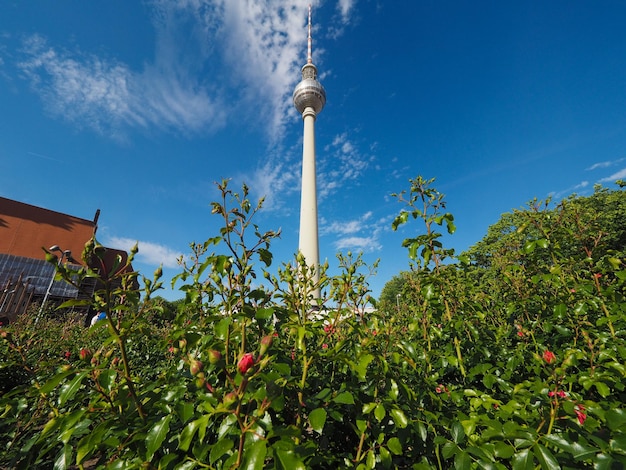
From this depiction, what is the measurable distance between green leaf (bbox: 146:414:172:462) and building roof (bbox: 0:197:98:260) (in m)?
42.1

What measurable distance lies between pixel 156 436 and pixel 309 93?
4599cm

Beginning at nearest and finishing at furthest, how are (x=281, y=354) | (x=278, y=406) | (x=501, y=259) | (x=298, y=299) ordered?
(x=278, y=406)
(x=281, y=354)
(x=298, y=299)
(x=501, y=259)

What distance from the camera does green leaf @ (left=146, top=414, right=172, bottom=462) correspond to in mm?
1015

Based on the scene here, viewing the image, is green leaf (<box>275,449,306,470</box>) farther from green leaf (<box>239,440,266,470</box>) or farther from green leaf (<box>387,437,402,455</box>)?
green leaf (<box>387,437,402,455</box>)

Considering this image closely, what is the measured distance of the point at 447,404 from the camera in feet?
5.96

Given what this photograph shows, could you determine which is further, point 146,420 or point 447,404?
point 447,404

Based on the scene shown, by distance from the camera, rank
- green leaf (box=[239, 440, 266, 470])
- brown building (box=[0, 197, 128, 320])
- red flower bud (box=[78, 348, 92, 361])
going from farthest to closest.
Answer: brown building (box=[0, 197, 128, 320])
red flower bud (box=[78, 348, 92, 361])
green leaf (box=[239, 440, 266, 470])

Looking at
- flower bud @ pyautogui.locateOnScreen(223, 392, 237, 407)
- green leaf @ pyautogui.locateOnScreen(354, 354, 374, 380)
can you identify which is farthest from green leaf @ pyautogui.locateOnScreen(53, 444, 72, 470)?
green leaf @ pyautogui.locateOnScreen(354, 354, 374, 380)

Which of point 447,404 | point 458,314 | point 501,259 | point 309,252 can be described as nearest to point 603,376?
point 447,404

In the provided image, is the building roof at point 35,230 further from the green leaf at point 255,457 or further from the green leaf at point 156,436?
the green leaf at point 255,457

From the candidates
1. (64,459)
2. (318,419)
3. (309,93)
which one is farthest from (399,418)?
(309,93)

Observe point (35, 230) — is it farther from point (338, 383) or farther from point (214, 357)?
point (214, 357)

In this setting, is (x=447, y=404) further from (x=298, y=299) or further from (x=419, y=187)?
(x=419, y=187)

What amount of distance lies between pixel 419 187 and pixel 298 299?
1.47m
